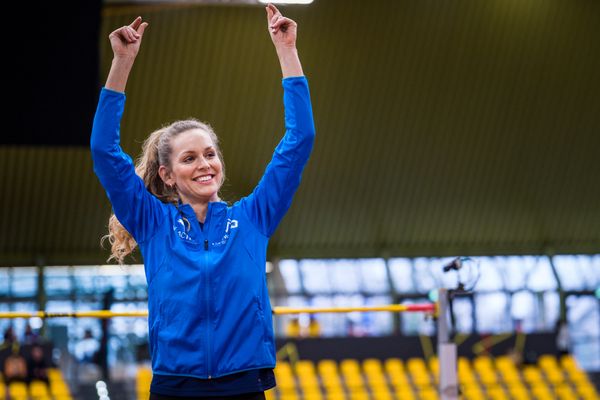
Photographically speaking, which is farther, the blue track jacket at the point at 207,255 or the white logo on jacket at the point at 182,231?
the white logo on jacket at the point at 182,231

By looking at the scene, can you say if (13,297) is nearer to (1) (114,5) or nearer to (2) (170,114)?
(2) (170,114)

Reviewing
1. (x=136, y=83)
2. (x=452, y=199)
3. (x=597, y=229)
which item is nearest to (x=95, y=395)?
(x=136, y=83)

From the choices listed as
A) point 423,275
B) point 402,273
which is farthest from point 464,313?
point 402,273

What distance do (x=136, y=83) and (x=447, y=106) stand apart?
599 cm

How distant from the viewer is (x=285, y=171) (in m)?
2.70

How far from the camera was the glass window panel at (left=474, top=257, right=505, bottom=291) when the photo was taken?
2025 centimetres

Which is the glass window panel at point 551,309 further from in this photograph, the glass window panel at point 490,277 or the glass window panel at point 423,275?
the glass window panel at point 423,275

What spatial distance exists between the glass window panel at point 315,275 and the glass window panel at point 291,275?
0.15 meters

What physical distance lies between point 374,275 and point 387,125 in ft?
12.8

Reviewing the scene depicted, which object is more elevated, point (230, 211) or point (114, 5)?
point (114, 5)

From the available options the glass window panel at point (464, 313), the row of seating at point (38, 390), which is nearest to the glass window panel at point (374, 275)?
the glass window panel at point (464, 313)

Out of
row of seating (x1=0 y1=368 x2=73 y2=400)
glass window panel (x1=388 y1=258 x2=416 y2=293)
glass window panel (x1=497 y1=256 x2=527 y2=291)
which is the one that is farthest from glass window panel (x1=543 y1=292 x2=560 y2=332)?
row of seating (x1=0 y1=368 x2=73 y2=400)

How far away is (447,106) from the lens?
17.8 meters

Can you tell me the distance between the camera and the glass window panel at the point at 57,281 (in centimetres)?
1922
